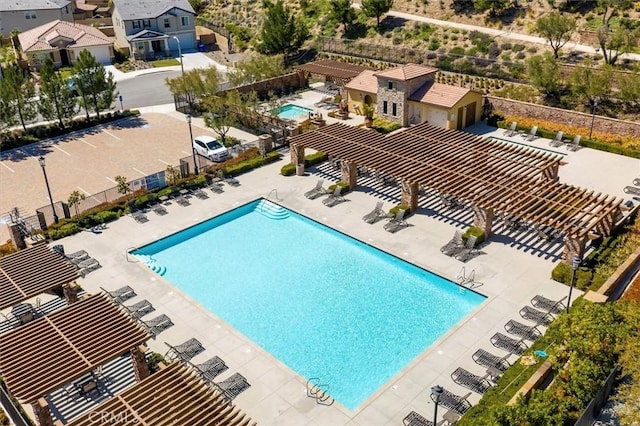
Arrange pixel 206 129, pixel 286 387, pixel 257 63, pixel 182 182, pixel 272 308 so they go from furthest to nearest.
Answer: pixel 257 63 → pixel 206 129 → pixel 182 182 → pixel 272 308 → pixel 286 387

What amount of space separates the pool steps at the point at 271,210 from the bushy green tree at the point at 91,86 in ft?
71.4

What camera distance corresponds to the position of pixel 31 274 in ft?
79.5

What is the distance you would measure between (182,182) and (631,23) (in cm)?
4841

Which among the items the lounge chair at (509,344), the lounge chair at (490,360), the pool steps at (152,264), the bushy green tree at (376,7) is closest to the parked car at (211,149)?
the pool steps at (152,264)

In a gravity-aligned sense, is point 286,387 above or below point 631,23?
below

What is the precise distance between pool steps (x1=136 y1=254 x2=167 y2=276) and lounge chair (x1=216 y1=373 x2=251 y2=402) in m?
9.56

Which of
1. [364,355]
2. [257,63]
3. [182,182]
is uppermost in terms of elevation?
[257,63]

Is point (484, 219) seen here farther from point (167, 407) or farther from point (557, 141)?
point (167, 407)

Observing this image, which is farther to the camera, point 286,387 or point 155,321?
point 155,321

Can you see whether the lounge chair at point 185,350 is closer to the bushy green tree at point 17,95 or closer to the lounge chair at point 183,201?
the lounge chair at point 183,201

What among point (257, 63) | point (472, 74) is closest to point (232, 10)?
point (257, 63)

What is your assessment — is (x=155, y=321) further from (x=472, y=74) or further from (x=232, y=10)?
(x=232, y=10)

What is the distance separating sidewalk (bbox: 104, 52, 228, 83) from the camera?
63844 mm

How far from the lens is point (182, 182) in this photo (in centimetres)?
3581
